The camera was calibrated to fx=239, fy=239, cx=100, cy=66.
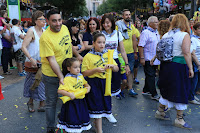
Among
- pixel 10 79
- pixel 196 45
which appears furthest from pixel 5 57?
pixel 196 45

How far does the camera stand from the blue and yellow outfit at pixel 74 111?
11.0 feet

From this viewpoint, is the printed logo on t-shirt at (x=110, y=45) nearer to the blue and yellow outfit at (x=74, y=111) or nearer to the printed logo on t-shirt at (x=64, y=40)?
the printed logo on t-shirt at (x=64, y=40)

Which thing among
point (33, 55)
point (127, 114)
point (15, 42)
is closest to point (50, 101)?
point (33, 55)

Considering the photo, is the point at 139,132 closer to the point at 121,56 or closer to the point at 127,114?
the point at 127,114

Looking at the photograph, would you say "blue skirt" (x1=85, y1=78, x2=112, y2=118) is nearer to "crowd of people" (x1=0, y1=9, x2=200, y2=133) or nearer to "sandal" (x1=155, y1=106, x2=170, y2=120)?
"crowd of people" (x1=0, y1=9, x2=200, y2=133)

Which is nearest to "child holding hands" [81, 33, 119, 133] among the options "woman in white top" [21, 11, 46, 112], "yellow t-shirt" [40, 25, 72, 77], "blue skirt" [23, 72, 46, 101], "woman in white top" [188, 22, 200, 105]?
"yellow t-shirt" [40, 25, 72, 77]

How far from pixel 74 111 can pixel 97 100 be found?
0.46m

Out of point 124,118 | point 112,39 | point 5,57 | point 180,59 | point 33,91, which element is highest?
point 112,39

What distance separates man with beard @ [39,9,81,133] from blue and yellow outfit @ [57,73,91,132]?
14 centimetres

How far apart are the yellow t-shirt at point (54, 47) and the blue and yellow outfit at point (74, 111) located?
356 mm

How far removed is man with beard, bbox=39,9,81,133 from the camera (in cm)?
342

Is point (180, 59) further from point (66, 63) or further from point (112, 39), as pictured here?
point (66, 63)

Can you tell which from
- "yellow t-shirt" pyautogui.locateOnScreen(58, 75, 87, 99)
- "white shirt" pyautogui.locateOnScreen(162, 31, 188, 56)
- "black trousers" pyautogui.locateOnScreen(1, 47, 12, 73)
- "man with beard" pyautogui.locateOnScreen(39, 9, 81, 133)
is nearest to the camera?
"yellow t-shirt" pyautogui.locateOnScreen(58, 75, 87, 99)

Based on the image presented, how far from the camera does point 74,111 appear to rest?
3.39 m
